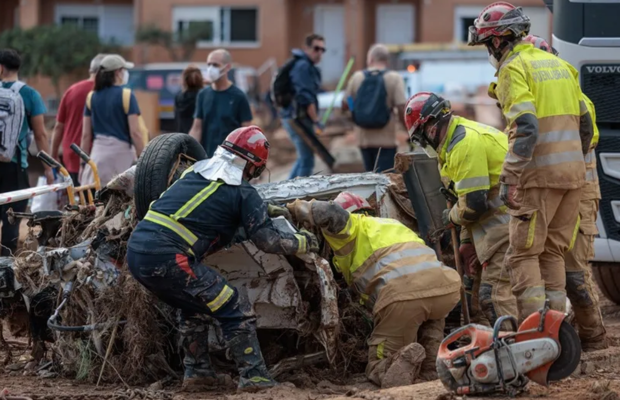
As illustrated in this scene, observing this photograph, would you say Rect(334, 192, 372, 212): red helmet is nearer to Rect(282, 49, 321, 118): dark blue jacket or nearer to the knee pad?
the knee pad

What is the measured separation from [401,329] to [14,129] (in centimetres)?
439

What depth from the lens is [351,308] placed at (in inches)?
270

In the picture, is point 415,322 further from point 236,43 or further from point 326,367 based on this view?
point 236,43

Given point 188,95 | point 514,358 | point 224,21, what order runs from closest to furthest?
point 514,358 < point 188,95 < point 224,21

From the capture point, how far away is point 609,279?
907cm

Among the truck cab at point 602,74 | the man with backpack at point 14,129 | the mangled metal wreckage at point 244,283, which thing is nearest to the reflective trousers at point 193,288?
the mangled metal wreckage at point 244,283

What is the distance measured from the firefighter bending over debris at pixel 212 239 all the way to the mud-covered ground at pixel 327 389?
20 centimetres

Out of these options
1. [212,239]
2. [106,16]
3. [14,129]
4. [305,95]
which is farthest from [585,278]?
[106,16]

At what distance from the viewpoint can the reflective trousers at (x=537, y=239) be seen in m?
6.45

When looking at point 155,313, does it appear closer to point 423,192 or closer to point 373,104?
point 423,192

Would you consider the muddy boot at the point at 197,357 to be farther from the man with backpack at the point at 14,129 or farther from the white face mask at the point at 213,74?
the white face mask at the point at 213,74

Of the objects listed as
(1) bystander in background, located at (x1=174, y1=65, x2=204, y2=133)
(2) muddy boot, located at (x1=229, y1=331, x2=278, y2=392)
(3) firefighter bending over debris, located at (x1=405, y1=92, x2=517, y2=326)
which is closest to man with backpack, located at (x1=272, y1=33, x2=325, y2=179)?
(1) bystander in background, located at (x1=174, y1=65, x2=204, y2=133)

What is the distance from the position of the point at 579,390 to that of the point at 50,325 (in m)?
3.22

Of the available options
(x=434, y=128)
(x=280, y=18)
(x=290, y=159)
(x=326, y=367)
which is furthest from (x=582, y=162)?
(x=280, y=18)
